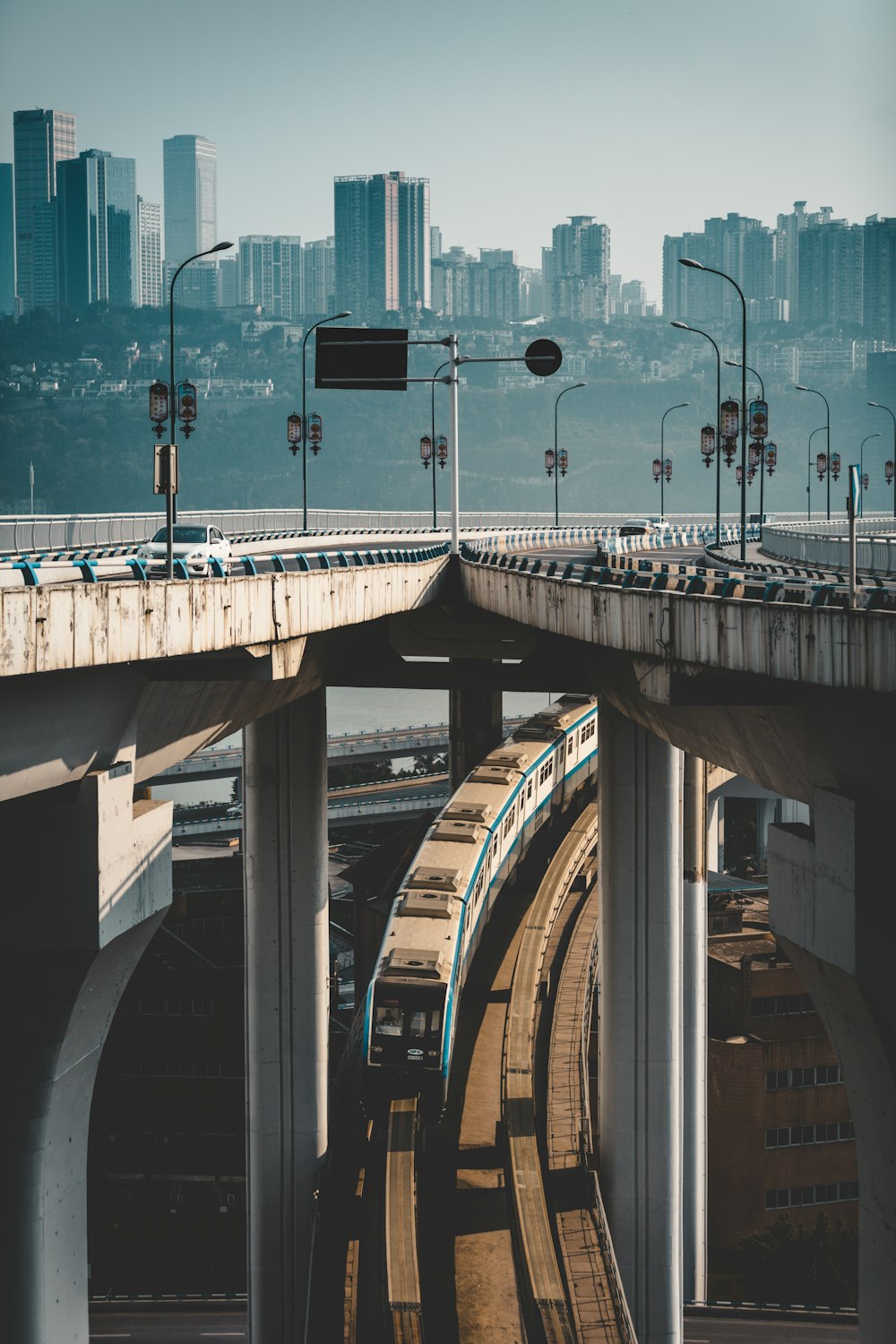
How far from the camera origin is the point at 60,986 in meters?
20.2

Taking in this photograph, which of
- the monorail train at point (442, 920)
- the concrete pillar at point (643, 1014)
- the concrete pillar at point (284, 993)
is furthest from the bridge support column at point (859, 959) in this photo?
the concrete pillar at point (284, 993)

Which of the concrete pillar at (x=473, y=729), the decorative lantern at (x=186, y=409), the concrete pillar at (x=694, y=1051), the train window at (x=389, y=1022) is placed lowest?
the concrete pillar at (x=694, y=1051)

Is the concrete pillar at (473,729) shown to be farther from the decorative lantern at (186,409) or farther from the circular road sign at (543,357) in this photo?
the circular road sign at (543,357)

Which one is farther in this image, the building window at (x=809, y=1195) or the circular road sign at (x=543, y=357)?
the building window at (x=809, y=1195)

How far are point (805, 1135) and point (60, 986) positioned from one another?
37046mm

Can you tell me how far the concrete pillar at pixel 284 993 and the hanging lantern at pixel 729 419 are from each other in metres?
23.0

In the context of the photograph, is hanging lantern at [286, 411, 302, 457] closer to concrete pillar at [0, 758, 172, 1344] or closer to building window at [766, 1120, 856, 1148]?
building window at [766, 1120, 856, 1148]

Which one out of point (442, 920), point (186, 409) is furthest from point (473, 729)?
point (442, 920)

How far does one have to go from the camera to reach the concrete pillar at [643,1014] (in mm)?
34844

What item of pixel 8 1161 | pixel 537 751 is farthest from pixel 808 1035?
pixel 8 1161

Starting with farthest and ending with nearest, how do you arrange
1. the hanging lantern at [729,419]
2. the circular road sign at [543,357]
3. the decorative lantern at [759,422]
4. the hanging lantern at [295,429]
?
the hanging lantern at [295,429]
the hanging lantern at [729,419]
the decorative lantern at [759,422]
the circular road sign at [543,357]

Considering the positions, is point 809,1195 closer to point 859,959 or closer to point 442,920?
point 442,920

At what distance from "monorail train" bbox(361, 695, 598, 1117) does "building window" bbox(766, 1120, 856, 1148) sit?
13104mm

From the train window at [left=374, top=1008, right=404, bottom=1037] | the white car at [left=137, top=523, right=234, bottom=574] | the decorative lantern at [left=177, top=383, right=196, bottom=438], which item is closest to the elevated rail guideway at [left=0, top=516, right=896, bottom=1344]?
the white car at [left=137, top=523, right=234, bottom=574]
